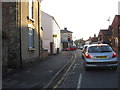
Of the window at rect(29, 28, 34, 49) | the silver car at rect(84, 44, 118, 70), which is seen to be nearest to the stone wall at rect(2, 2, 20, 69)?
the window at rect(29, 28, 34, 49)

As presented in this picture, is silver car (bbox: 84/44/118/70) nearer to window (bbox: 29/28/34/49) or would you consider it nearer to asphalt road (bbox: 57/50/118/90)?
asphalt road (bbox: 57/50/118/90)

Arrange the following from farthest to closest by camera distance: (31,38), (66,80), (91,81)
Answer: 1. (31,38)
2. (66,80)
3. (91,81)

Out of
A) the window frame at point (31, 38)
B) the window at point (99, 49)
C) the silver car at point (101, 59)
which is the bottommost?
the silver car at point (101, 59)

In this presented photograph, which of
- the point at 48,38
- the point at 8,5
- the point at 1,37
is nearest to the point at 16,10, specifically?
the point at 8,5

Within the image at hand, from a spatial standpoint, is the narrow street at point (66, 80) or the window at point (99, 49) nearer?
the narrow street at point (66, 80)

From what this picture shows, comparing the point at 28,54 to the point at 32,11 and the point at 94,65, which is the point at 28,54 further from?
the point at 94,65

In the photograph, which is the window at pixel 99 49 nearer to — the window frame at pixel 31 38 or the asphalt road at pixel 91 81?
the asphalt road at pixel 91 81

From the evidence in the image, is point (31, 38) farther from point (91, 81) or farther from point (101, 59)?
point (91, 81)

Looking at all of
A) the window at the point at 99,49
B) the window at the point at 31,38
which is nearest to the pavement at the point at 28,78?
the window at the point at 99,49

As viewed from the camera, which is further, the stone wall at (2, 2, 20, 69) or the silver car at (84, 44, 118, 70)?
the stone wall at (2, 2, 20, 69)

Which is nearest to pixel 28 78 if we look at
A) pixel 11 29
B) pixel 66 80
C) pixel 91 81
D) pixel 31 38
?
pixel 66 80

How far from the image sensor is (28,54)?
542 inches

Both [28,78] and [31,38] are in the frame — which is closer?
[28,78]

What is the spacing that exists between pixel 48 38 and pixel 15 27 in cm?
1946
